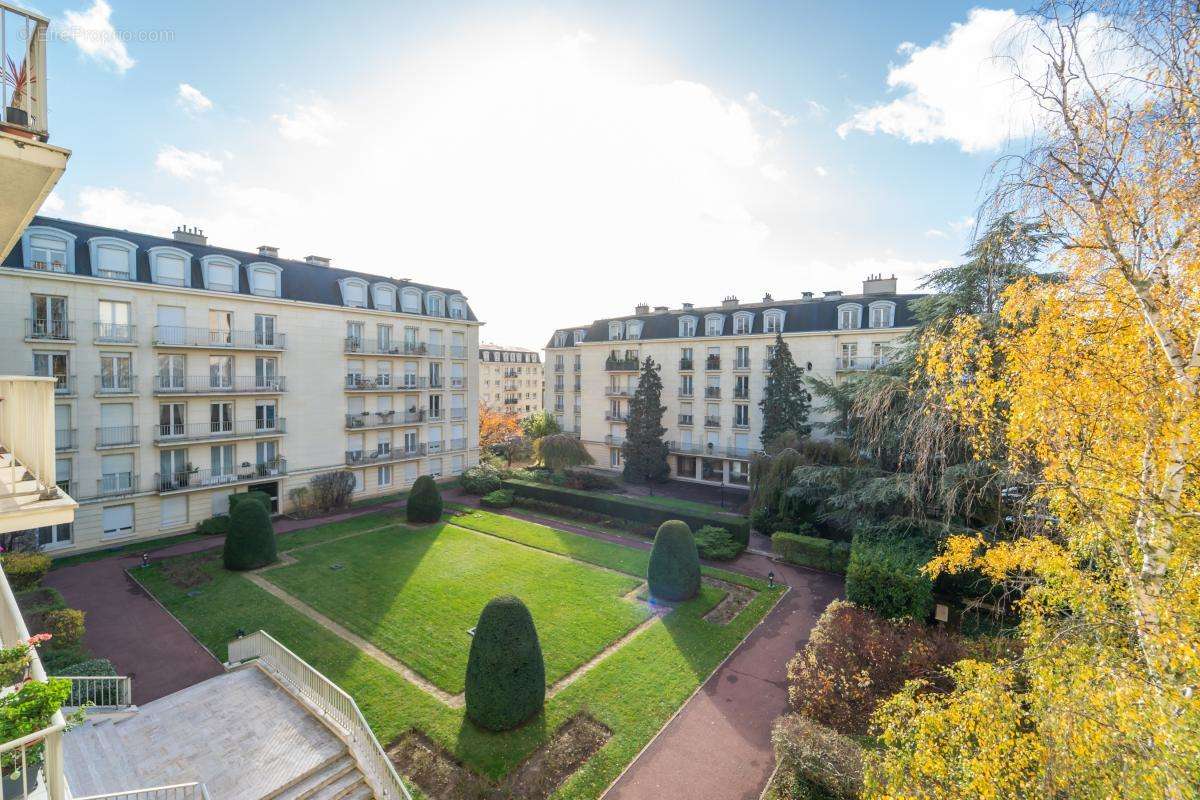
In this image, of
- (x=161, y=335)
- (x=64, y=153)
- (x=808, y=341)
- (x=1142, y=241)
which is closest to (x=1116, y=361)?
(x=1142, y=241)

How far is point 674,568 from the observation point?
17.8 meters

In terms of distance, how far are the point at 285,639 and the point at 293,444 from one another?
16414 millimetres

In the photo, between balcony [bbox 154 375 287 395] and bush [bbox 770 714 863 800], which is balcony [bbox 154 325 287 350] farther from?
bush [bbox 770 714 863 800]

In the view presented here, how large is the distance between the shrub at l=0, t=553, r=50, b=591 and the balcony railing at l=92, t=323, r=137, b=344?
932 cm

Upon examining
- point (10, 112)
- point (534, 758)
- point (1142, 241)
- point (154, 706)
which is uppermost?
point (10, 112)

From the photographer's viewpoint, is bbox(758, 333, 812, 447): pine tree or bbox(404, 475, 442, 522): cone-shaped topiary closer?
bbox(404, 475, 442, 522): cone-shaped topiary

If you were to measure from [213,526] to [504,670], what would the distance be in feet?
70.5

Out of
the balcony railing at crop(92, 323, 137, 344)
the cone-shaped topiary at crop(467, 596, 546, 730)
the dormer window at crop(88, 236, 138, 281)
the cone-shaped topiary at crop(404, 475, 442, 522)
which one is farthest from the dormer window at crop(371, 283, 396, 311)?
the cone-shaped topiary at crop(467, 596, 546, 730)

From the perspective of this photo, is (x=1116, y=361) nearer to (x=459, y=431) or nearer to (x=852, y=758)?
(x=852, y=758)

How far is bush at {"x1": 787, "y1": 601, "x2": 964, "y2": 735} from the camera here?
433 inches

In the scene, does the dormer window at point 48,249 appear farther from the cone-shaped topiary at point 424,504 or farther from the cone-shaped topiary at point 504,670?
the cone-shaped topiary at point 504,670

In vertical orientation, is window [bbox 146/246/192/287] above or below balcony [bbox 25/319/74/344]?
above

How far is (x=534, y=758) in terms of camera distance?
1046 centimetres

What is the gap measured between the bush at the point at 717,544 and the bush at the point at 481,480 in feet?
47.8
